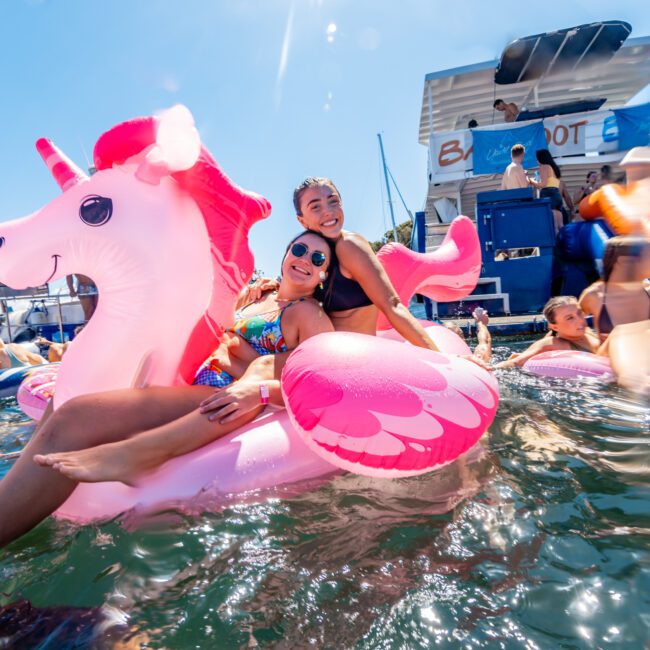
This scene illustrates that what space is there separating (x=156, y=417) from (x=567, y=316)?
3.50m

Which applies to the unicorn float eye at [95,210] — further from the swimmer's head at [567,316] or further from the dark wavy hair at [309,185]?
the swimmer's head at [567,316]

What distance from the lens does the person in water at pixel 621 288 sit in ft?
9.50

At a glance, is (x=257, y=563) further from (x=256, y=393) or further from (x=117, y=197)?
(x=117, y=197)

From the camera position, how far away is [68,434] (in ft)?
5.62

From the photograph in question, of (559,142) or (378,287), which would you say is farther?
(559,142)

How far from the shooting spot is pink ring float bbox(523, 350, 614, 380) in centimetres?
337

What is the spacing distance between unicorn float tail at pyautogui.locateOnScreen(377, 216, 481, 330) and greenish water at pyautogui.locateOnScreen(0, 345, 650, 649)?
182cm

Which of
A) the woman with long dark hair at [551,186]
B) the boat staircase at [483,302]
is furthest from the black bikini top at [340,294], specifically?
the woman with long dark hair at [551,186]

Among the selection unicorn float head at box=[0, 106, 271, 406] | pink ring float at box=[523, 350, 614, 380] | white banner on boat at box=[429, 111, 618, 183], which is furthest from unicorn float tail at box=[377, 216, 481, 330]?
white banner on boat at box=[429, 111, 618, 183]

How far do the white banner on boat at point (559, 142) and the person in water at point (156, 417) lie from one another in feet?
27.5

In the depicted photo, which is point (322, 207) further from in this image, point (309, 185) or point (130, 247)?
point (130, 247)

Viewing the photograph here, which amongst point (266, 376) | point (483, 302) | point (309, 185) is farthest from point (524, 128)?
point (266, 376)

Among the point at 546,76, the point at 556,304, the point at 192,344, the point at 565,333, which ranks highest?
the point at 546,76

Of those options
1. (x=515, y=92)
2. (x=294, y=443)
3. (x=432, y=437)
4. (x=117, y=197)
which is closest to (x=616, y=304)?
(x=432, y=437)
